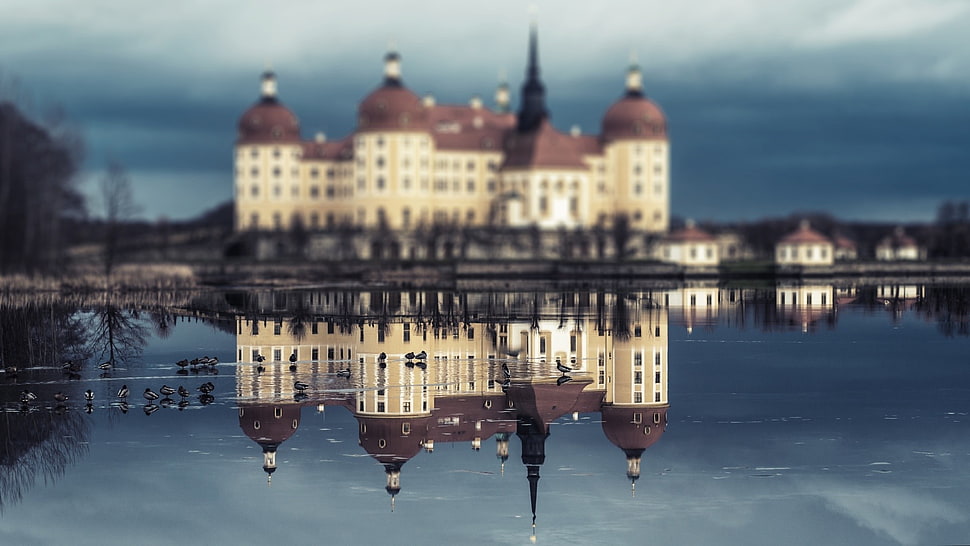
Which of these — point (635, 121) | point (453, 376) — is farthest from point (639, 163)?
point (453, 376)

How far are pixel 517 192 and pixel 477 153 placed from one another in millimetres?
5924

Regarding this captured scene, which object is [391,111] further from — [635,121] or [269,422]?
[269,422]

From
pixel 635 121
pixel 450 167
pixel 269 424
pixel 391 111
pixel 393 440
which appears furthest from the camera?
pixel 635 121

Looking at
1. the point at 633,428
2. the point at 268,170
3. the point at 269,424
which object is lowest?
the point at 633,428

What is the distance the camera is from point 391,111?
99.2 metres

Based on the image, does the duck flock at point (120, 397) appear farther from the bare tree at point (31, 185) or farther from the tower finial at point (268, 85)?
the tower finial at point (268, 85)

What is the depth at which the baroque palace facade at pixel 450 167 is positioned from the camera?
329ft

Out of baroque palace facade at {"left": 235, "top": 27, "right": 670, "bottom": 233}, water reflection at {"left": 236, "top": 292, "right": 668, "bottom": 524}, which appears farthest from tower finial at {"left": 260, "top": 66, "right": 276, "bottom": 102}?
water reflection at {"left": 236, "top": 292, "right": 668, "bottom": 524}

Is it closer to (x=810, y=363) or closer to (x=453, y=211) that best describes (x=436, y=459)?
(x=810, y=363)

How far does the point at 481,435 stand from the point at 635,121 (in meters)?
87.7

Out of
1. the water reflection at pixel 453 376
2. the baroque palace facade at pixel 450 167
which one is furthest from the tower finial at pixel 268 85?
the water reflection at pixel 453 376

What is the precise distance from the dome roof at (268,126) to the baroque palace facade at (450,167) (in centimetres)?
8

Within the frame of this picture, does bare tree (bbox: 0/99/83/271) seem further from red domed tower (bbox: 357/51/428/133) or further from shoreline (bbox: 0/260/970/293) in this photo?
red domed tower (bbox: 357/51/428/133)

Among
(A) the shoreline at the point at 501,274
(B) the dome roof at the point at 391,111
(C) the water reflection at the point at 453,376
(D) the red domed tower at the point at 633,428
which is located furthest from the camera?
(B) the dome roof at the point at 391,111
